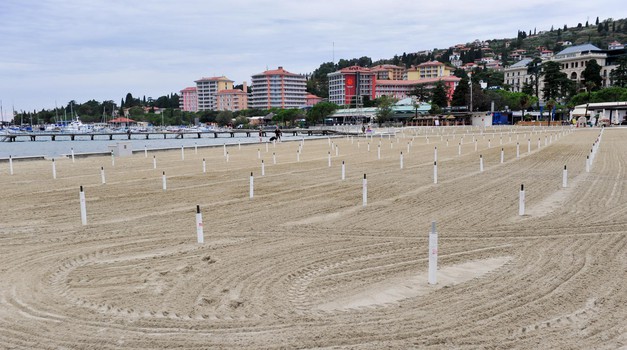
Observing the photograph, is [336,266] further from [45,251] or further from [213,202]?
[213,202]

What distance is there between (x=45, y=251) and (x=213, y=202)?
22.5 ft

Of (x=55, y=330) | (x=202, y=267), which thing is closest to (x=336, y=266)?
(x=202, y=267)

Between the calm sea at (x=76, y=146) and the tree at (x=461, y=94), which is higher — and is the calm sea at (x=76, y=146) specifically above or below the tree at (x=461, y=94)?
below

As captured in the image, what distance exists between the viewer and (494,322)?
6.73m

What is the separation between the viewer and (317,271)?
9.15m

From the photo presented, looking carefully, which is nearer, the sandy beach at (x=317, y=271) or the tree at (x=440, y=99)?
the sandy beach at (x=317, y=271)

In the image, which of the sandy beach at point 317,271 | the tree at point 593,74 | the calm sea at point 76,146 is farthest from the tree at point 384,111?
the sandy beach at point 317,271

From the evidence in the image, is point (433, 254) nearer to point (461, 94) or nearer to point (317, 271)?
point (317, 271)

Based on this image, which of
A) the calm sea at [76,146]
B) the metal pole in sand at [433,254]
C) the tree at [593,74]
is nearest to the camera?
the metal pole in sand at [433,254]

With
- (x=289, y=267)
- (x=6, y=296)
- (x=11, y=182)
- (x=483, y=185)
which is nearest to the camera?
(x=6, y=296)

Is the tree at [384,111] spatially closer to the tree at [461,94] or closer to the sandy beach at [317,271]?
the tree at [461,94]

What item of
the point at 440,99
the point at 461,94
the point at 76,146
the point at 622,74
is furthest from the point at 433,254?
the point at 622,74

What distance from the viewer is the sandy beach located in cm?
651

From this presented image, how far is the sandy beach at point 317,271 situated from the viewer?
6.51m
